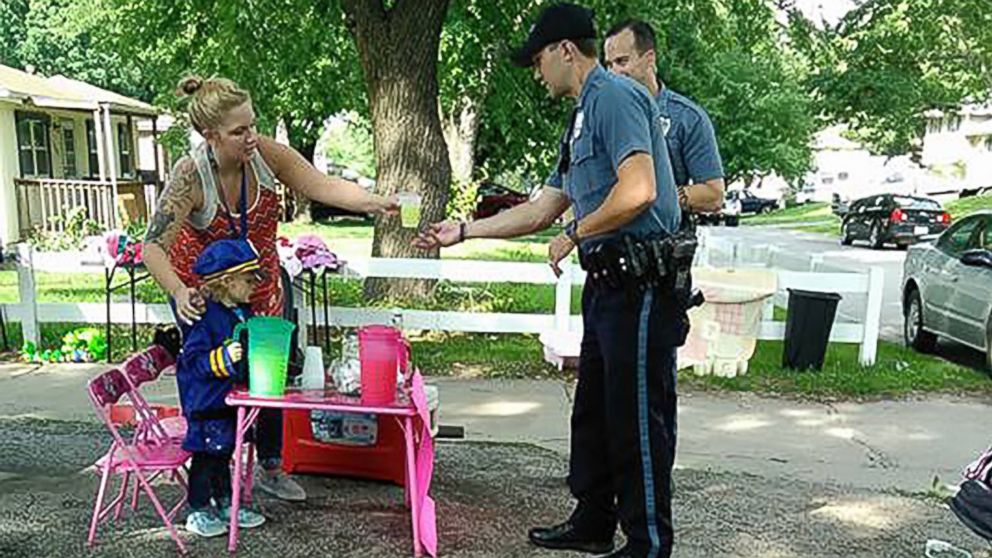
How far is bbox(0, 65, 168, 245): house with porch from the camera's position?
18.9 metres

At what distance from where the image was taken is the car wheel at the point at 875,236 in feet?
78.7

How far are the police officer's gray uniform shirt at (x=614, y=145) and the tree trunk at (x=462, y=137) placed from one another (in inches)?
687

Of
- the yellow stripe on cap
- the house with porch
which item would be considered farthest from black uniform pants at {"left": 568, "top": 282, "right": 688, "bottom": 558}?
the house with porch

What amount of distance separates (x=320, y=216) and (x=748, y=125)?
17.2 meters

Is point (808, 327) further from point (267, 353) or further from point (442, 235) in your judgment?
point (267, 353)

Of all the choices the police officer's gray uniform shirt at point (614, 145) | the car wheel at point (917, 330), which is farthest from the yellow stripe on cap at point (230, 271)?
the car wheel at point (917, 330)

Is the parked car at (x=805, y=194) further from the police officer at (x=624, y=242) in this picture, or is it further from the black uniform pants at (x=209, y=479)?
the black uniform pants at (x=209, y=479)

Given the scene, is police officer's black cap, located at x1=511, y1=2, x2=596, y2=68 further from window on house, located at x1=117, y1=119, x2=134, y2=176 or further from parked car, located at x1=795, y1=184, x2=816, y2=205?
parked car, located at x1=795, y1=184, x2=816, y2=205

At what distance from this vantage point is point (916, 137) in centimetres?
5794

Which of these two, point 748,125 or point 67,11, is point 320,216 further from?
point 748,125

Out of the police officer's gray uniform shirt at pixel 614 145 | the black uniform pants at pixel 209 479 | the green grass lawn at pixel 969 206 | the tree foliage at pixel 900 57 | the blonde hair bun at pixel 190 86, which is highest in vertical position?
the tree foliage at pixel 900 57

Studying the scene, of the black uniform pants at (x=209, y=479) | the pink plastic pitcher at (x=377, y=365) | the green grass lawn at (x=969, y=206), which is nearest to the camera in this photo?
the pink plastic pitcher at (x=377, y=365)

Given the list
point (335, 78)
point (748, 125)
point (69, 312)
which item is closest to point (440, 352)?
point (69, 312)

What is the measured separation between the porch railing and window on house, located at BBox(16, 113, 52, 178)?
0.68 metres
